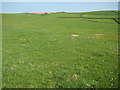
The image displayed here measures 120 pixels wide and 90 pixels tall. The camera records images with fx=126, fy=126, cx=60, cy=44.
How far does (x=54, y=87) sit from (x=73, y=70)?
8.33ft

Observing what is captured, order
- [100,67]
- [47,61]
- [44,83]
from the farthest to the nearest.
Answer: [47,61] < [100,67] < [44,83]

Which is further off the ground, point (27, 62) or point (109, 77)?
point (27, 62)

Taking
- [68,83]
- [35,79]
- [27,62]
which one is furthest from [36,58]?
[68,83]

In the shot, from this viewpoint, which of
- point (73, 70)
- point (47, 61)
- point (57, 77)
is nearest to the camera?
point (57, 77)

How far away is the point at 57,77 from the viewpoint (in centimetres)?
802

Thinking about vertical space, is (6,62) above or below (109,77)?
above

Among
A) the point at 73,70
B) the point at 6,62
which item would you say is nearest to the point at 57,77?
the point at 73,70

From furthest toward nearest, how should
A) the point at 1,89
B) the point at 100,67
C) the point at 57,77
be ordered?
1. the point at 100,67
2. the point at 57,77
3. the point at 1,89

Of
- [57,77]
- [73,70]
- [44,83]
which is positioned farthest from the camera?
[73,70]

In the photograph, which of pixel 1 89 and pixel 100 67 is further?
pixel 100 67

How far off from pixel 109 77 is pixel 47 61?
5043 millimetres

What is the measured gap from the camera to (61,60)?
36.7ft

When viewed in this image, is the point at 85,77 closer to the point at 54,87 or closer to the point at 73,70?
the point at 73,70

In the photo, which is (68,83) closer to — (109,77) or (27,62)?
(109,77)
